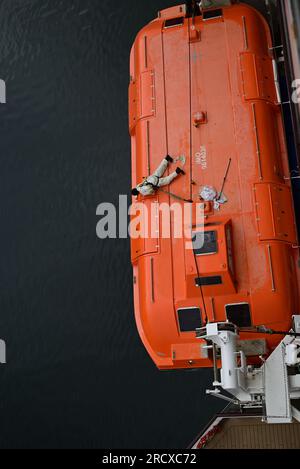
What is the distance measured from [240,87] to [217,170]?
979 millimetres

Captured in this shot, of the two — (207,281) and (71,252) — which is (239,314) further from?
(71,252)

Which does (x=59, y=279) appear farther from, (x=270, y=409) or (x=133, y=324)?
(x=270, y=409)

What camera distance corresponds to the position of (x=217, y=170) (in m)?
6.12

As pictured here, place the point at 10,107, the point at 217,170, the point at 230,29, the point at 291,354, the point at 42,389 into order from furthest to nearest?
the point at 10,107 < the point at 42,389 < the point at 230,29 < the point at 217,170 < the point at 291,354

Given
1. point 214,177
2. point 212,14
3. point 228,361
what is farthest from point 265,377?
point 212,14

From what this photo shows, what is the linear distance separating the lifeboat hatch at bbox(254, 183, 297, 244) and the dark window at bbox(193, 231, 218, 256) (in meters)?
0.48

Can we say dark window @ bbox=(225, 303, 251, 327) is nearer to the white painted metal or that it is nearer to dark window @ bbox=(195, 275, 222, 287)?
dark window @ bbox=(195, 275, 222, 287)

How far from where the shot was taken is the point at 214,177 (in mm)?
6109

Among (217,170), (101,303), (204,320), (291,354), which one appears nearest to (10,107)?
(101,303)

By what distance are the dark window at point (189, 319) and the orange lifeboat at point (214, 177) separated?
0.4 inches

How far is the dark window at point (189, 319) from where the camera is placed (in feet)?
18.7

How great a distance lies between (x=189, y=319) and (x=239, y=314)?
1.62ft

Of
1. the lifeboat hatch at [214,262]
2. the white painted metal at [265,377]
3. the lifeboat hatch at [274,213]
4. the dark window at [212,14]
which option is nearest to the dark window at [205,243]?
the lifeboat hatch at [214,262]
